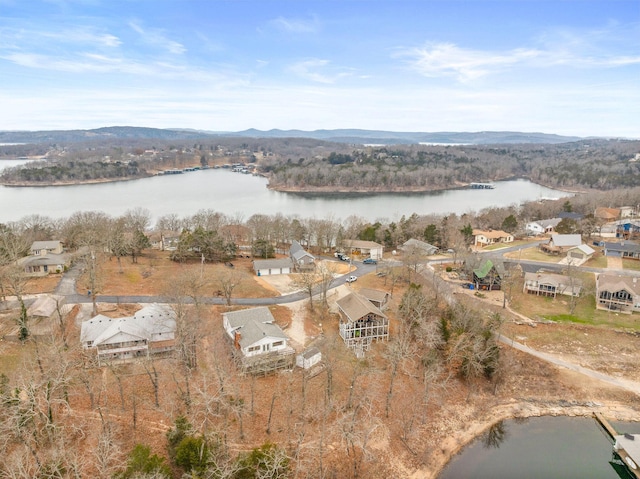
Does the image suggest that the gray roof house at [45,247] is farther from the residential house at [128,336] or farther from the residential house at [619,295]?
the residential house at [619,295]

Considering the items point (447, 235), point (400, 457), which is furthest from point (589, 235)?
point (400, 457)

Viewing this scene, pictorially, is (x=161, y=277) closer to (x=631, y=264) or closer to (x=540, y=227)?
(x=631, y=264)

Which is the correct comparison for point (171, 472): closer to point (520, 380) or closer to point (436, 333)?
point (436, 333)

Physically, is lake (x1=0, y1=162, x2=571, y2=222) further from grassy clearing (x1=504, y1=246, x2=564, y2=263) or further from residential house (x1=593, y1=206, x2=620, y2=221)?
grassy clearing (x1=504, y1=246, x2=564, y2=263)

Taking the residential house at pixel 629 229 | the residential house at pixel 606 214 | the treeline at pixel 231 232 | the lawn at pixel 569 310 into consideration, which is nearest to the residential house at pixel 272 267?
the treeline at pixel 231 232

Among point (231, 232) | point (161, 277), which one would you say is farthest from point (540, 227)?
point (161, 277)

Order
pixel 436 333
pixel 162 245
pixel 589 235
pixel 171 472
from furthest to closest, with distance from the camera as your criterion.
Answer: pixel 589 235 < pixel 162 245 < pixel 436 333 < pixel 171 472
